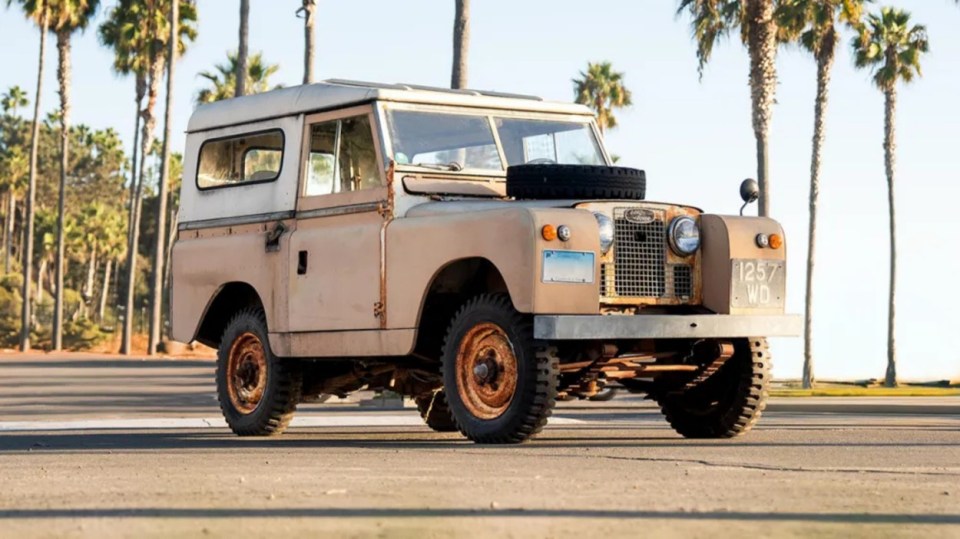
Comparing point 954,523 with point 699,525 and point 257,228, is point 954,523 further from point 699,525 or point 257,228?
point 257,228

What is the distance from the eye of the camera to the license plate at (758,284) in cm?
1295

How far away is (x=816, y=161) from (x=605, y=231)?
40117 millimetres

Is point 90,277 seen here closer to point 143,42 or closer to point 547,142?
point 143,42

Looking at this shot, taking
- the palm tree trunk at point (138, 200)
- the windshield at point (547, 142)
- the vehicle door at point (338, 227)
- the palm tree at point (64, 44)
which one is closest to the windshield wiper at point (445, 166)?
the vehicle door at point (338, 227)

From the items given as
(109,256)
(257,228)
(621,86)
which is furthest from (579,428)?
(109,256)

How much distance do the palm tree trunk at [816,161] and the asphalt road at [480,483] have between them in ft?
102

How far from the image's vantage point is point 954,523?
7.29 meters

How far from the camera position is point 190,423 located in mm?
18625

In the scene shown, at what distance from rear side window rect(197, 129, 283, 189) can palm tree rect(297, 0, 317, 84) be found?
15743mm

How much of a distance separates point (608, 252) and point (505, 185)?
4.68 ft

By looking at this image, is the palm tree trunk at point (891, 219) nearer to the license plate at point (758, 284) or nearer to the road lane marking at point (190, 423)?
the road lane marking at point (190, 423)

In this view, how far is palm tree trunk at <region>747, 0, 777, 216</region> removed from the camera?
40906 millimetres

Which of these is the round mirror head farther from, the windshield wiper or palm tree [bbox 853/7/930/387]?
palm tree [bbox 853/7/930/387]

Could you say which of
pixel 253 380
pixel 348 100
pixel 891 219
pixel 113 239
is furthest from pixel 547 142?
pixel 113 239
